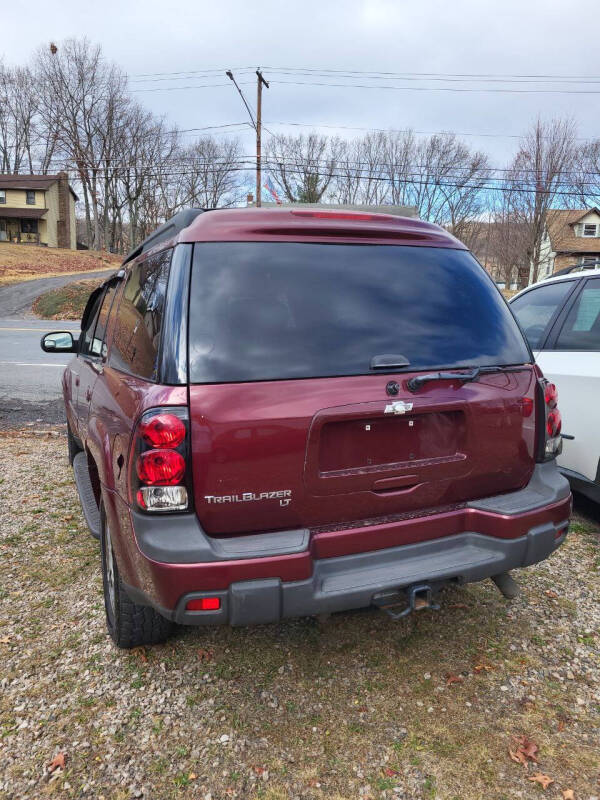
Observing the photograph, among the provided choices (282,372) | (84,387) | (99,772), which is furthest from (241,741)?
(84,387)

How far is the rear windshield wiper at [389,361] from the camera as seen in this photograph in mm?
2158

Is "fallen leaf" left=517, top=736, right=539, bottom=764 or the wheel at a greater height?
the wheel

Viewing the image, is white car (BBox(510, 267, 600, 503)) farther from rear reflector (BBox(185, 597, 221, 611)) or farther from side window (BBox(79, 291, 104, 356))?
side window (BBox(79, 291, 104, 356))

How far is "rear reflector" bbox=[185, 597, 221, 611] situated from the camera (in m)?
1.96

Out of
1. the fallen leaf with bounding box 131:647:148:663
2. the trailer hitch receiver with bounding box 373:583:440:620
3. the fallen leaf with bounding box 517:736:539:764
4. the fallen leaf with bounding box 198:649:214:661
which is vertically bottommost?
the fallen leaf with bounding box 131:647:148:663

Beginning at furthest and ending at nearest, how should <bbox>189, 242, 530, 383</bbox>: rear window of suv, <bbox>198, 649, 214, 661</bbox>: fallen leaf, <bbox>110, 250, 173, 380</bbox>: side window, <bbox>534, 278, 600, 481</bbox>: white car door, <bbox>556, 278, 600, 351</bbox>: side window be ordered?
<bbox>556, 278, 600, 351</bbox>: side window → <bbox>534, 278, 600, 481</bbox>: white car door → <bbox>198, 649, 214, 661</bbox>: fallen leaf → <bbox>110, 250, 173, 380</bbox>: side window → <bbox>189, 242, 530, 383</bbox>: rear window of suv

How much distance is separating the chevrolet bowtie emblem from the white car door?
2146mm

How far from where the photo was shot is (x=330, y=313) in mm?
2191

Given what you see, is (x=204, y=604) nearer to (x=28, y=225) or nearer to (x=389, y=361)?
(x=389, y=361)

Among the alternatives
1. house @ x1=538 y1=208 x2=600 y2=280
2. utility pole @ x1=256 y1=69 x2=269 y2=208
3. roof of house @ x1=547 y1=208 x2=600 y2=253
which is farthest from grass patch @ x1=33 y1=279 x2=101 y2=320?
roof of house @ x1=547 y1=208 x2=600 y2=253

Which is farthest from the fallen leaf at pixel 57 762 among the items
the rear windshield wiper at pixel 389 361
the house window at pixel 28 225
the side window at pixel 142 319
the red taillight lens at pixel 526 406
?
the house window at pixel 28 225

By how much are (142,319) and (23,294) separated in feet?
96.3

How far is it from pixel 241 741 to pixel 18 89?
225 ft

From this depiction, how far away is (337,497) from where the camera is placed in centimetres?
211
